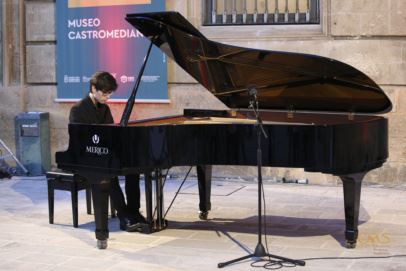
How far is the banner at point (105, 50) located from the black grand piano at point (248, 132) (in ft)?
12.5

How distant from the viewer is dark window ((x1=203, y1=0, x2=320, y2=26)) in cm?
1102

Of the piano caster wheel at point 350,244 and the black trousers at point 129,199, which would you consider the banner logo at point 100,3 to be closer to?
the black trousers at point 129,199

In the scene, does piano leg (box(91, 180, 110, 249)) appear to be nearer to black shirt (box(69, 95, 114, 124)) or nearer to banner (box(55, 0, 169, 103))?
black shirt (box(69, 95, 114, 124))

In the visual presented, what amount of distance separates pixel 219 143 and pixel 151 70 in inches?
179

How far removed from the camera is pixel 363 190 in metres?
10.3

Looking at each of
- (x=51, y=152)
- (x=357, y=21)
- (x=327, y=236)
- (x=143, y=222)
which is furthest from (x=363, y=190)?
(x=51, y=152)

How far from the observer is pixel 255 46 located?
36.2 feet

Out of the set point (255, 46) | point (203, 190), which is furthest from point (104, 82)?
point (255, 46)

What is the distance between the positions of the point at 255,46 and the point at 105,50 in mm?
2216

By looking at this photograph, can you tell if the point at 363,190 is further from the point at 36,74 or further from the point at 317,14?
the point at 36,74

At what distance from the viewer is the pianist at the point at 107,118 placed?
25.0 feet

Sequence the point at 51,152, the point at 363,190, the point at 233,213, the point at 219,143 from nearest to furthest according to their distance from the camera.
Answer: the point at 219,143, the point at 233,213, the point at 363,190, the point at 51,152

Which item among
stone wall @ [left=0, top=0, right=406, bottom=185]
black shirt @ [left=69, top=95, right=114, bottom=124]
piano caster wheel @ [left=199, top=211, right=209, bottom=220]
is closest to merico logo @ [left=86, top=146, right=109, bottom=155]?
black shirt @ [left=69, top=95, right=114, bottom=124]

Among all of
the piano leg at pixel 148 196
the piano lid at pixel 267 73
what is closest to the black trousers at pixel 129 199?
the piano leg at pixel 148 196
